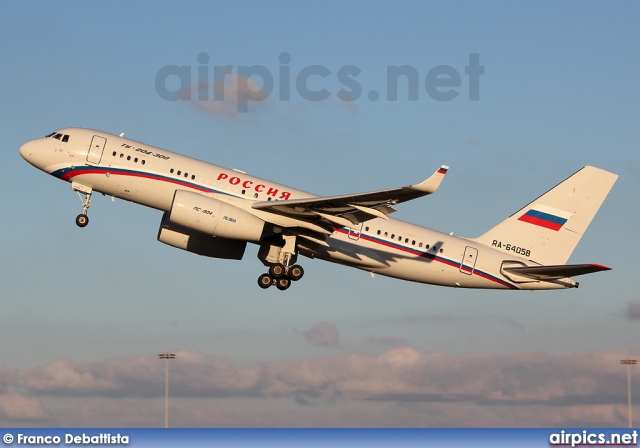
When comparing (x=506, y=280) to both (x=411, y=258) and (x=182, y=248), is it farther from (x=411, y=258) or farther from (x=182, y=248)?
(x=182, y=248)

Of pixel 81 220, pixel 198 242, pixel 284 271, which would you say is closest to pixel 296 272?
pixel 284 271

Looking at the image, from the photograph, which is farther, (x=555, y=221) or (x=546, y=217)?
(x=546, y=217)

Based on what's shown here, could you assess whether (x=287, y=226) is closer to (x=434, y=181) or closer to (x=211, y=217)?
(x=211, y=217)

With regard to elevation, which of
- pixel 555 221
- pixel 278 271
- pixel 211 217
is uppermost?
pixel 555 221

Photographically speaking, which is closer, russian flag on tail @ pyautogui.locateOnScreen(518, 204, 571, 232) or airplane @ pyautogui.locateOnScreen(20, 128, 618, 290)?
airplane @ pyautogui.locateOnScreen(20, 128, 618, 290)

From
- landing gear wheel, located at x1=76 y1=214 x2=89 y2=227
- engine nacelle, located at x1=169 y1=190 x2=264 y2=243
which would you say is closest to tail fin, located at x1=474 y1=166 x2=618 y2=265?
engine nacelle, located at x1=169 y1=190 x2=264 y2=243

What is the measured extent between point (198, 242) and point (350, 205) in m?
8.87

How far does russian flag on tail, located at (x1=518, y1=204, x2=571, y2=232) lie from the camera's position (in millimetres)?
53497

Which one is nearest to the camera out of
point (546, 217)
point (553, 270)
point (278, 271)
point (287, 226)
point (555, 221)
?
point (287, 226)

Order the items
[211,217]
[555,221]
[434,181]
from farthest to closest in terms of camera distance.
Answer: [555,221], [211,217], [434,181]

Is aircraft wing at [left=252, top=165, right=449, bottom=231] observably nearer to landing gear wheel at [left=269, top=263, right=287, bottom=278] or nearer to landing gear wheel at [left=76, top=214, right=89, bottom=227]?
landing gear wheel at [left=269, top=263, right=287, bottom=278]

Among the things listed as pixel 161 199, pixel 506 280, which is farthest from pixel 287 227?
pixel 506 280

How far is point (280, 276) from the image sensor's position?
49.2 metres

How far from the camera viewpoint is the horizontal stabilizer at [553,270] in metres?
47.7
